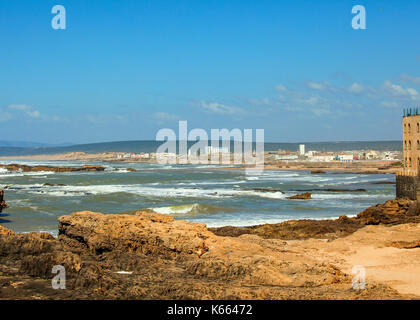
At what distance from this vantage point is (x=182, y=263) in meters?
9.45

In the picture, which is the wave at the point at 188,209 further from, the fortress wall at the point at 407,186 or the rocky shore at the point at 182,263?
the rocky shore at the point at 182,263

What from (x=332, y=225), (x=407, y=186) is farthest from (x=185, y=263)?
(x=407, y=186)

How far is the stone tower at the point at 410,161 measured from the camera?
878 inches

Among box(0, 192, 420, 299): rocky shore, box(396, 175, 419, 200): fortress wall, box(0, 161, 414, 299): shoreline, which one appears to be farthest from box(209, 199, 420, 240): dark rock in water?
box(0, 192, 420, 299): rocky shore

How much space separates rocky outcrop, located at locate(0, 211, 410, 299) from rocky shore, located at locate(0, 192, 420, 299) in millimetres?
15

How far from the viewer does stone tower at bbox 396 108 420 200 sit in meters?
22.3

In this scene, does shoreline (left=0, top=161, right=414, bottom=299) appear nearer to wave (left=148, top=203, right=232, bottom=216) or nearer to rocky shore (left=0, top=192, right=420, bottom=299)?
rocky shore (left=0, top=192, right=420, bottom=299)

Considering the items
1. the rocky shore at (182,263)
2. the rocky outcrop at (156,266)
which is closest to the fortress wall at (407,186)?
the rocky shore at (182,263)

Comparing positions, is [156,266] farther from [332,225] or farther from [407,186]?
[407,186]

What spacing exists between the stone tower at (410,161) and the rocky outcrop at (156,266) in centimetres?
1225

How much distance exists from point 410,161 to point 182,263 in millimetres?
17492
